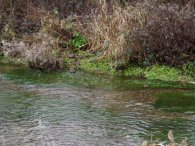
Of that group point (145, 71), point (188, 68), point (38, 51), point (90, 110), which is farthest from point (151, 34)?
point (90, 110)

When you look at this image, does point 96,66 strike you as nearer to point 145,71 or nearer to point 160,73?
point 145,71

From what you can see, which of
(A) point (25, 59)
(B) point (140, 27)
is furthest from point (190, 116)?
(A) point (25, 59)

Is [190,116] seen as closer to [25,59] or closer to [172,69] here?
[172,69]

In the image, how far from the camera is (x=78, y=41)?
46.9 feet

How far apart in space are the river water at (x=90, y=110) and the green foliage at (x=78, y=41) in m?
2.10

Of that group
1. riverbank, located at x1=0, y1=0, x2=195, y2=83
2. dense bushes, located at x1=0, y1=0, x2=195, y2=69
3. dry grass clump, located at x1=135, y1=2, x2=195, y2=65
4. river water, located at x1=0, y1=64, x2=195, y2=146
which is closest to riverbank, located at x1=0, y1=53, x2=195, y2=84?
riverbank, located at x1=0, y1=0, x2=195, y2=83

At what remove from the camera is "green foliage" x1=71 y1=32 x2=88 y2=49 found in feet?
46.5

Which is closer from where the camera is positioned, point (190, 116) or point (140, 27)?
point (190, 116)

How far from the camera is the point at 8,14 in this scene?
16266 millimetres

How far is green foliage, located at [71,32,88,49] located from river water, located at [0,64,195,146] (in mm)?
2098

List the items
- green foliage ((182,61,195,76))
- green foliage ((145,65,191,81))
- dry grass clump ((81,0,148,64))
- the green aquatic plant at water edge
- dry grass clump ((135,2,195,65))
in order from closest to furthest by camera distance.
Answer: green foliage ((145,65,191,81))
green foliage ((182,61,195,76))
dry grass clump ((135,2,195,65))
dry grass clump ((81,0,148,64))
the green aquatic plant at water edge

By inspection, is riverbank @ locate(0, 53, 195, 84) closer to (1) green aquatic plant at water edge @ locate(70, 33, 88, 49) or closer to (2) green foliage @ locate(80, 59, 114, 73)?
(2) green foliage @ locate(80, 59, 114, 73)

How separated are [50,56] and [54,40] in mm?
1411

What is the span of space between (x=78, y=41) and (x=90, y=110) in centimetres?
551
